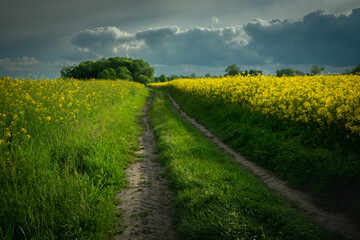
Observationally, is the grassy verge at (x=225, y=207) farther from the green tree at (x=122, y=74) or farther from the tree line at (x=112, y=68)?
the tree line at (x=112, y=68)

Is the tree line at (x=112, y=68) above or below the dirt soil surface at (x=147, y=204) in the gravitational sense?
above

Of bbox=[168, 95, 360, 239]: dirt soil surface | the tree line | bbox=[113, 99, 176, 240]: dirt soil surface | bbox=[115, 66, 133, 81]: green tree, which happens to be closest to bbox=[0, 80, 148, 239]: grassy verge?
bbox=[113, 99, 176, 240]: dirt soil surface

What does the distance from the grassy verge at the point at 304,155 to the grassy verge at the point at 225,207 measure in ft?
3.64

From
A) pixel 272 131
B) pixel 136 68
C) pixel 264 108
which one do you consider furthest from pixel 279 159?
pixel 136 68

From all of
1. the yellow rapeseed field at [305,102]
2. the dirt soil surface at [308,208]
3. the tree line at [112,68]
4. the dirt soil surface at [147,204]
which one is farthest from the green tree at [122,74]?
the dirt soil surface at [308,208]

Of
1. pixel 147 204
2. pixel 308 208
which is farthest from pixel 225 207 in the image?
pixel 308 208

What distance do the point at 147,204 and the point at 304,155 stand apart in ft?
14.1

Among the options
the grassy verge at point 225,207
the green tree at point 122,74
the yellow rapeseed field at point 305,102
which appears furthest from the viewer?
the green tree at point 122,74

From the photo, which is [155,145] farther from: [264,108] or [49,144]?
[264,108]

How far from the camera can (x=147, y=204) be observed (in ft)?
15.0

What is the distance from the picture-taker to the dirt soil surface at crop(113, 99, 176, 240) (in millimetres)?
3715

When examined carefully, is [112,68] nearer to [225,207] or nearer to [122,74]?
[122,74]

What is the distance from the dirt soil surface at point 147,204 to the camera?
3.71 meters

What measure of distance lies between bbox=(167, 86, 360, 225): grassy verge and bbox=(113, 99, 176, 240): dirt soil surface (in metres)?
3.21
